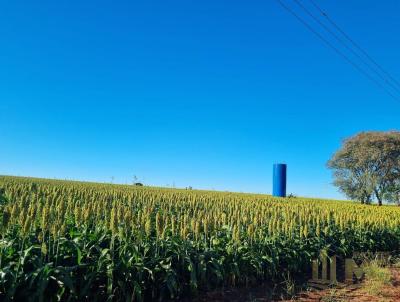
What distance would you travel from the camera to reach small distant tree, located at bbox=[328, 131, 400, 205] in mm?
43188

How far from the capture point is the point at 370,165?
44.6 meters

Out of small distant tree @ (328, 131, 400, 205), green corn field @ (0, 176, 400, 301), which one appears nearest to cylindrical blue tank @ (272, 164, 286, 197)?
small distant tree @ (328, 131, 400, 205)

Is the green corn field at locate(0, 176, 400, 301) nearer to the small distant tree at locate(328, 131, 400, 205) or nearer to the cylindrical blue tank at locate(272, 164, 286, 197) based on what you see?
the cylindrical blue tank at locate(272, 164, 286, 197)

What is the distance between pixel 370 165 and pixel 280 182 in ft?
61.0

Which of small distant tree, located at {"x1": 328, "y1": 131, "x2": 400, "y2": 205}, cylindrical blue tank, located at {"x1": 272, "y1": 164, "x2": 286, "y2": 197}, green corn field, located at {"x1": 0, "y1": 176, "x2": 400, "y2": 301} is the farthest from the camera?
small distant tree, located at {"x1": 328, "y1": 131, "x2": 400, "y2": 205}

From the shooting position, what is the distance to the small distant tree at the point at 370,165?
142ft

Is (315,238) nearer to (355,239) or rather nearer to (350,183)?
(355,239)

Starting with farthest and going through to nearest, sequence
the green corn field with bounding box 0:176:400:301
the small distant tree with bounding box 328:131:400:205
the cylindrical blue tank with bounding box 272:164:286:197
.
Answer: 1. the small distant tree with bounding box 328:131:400:205
2. the cylindrical blue tank with bounding box 272:164:286:197
3. the green corn field with bounding box 0:176:400:301

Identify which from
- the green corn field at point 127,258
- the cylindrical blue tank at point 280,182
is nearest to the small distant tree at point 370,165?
the cylindrical blue tank at point 280,182

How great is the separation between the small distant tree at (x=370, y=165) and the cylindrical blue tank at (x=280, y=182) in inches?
639

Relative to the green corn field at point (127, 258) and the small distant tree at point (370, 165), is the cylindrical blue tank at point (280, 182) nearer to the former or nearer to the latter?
the small distant tree at point (370, 165)

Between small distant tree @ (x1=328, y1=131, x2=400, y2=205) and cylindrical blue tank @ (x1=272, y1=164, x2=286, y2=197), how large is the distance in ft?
53.2

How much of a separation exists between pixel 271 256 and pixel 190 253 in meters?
2.06

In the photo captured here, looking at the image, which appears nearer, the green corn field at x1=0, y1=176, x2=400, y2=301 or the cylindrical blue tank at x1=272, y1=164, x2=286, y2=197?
the green corn field at x1=0, y1=176, x2=400, y2=301
